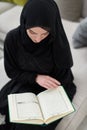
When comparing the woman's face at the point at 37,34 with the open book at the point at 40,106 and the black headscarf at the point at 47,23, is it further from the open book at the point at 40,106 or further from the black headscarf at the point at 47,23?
the open book at the point at 40,106

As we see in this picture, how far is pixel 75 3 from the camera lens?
7.45 ft

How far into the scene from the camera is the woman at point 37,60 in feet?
3.86

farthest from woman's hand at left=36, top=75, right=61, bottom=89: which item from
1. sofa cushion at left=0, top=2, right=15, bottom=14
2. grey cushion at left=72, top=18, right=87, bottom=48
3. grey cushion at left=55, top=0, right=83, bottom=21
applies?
sofa cushion at left=0, top=2, right=15, bottom=14

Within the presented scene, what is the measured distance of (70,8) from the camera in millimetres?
2303

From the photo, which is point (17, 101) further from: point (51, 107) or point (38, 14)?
point (38, 14)

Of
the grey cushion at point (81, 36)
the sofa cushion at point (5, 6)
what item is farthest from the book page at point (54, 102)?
the sofa cushion at point (5, 6)

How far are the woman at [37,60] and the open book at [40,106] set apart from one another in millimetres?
59

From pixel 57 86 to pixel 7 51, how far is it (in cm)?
31

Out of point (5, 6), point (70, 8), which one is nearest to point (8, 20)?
point (5, 6)

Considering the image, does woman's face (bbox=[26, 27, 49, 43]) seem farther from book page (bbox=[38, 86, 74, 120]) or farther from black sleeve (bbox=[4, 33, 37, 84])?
book page (bbox=[38, 86, 74, 120])

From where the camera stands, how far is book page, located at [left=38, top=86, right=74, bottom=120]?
116 centimetres

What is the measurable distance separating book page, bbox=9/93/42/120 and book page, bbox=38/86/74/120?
0.10 feet

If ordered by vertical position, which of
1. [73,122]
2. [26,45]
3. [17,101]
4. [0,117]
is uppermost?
[26,45]

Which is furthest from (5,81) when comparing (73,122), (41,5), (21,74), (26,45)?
(41,5)
